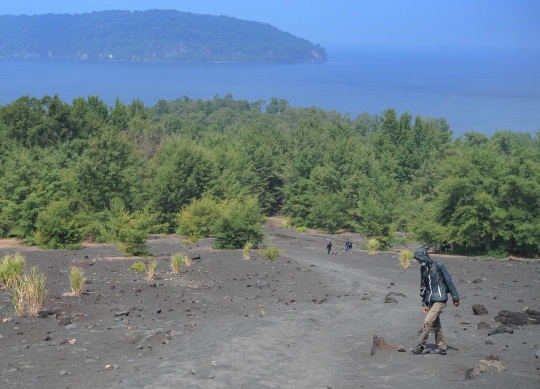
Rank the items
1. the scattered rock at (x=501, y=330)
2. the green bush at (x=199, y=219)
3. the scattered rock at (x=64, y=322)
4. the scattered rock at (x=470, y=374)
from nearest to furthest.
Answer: the scattered rock at (x=470, y=374), the scattered rock at (x=501, y=330), the scattered rock at (x=64, y=322), the green bush at (x=199, y=219)

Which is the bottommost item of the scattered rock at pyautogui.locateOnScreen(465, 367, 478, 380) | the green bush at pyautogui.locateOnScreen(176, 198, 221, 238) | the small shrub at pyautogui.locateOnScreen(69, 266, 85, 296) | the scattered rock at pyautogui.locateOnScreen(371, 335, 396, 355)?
the green bush at pyautogui.locateOnScreen(176, 198, 221, 238)

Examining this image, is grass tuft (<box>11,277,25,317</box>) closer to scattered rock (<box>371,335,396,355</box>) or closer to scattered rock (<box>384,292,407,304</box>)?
scattered rock (<box>371,335,396,355</box>)

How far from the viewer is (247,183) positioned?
70188 mm

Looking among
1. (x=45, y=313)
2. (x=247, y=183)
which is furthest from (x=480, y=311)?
(x=247, y=183)

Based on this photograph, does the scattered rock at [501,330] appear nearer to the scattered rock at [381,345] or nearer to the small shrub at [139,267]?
the scattered rock at [381,345]

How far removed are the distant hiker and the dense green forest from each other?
696 inches

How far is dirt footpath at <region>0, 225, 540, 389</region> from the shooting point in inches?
373

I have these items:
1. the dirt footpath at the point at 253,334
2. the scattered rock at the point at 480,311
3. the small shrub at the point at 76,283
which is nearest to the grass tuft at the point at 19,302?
the dirt footpath at the point at 253,334

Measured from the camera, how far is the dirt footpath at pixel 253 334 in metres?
9.47

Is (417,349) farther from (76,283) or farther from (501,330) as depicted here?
(76,283)

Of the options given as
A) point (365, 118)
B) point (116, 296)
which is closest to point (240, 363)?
point (116, 296)

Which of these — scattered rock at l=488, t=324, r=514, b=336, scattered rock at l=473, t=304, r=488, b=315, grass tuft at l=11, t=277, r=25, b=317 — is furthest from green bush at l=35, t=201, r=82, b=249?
scattered rock at l=488, t=324, r=514, b=336

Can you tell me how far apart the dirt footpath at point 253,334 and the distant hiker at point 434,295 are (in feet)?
0.97

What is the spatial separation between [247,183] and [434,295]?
59.9 meters
